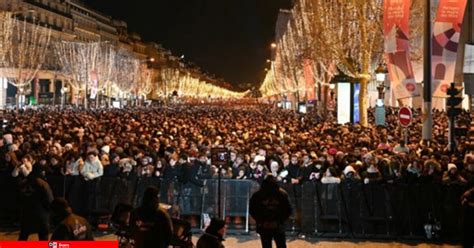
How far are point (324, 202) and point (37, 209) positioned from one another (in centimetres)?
589

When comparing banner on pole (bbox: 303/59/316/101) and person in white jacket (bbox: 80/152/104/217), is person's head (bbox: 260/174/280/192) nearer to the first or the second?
person in white jacket (bbox: 80/152/104/217)

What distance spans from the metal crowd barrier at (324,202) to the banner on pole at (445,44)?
8478 millimetres

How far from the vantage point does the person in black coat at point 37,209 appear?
10805 millimetres

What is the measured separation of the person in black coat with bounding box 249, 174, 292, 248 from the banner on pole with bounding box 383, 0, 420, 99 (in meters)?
13.7

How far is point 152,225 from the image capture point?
26.8 ft

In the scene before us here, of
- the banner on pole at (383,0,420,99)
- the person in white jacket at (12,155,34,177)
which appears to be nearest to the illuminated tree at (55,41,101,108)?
the banner on pole at (383,0,420,99)

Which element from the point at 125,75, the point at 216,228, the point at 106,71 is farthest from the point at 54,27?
the point at 216,228

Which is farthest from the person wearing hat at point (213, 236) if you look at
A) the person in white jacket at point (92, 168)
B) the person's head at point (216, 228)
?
the person in white jacket at point (92, 168)

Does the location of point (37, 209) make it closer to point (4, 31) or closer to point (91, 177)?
point (91, 177)

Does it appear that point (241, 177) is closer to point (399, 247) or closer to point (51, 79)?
point (399, 247)

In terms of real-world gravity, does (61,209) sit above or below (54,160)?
below

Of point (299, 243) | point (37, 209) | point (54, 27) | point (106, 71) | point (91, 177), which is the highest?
point (54, 27)

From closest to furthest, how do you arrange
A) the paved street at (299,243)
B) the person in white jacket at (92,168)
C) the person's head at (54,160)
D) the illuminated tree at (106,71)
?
the paved street at (299,243), the person in white jacket at (92,168), the person's head at (54,160), the illuminated tree at (106,71)

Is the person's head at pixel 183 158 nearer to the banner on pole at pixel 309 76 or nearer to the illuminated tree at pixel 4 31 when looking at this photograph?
the banner on pole at pixel 309 76
